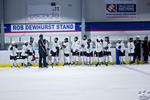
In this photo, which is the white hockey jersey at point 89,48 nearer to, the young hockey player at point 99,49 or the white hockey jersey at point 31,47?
the young hockey player at point 99,49

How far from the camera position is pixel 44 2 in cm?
1595

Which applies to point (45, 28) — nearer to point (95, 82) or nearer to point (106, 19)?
Result: point (106, 19)

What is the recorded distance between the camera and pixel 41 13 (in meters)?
15.9

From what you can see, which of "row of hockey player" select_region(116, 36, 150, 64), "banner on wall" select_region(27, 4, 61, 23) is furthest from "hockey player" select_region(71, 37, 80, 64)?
"banner on wall" select_region(27, 4, 61, 23)

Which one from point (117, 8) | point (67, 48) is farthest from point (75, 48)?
point (117, 8)

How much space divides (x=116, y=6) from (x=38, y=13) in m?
5.67

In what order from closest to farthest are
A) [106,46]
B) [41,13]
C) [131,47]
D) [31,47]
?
[106,46]
[31,47]
[131,47]
[41,13]

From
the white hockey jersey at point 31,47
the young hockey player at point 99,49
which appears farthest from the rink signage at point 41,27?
the young hockey player at point 99,49

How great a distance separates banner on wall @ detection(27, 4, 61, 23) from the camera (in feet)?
52.0

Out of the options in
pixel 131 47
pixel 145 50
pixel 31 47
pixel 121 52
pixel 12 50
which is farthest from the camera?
pixel 145 50

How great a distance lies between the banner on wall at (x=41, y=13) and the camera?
15.9m

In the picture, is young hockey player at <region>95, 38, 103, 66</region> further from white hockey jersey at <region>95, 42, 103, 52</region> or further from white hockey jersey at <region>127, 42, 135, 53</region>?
white hockey jersey at <region>127, 42, 135, 53</region>

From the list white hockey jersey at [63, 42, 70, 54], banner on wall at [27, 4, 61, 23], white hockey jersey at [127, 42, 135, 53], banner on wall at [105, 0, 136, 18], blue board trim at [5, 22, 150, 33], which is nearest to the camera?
white hockey jersey at [63, 42, 70, 54]

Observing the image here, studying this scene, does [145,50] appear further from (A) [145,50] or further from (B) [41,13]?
(B) [41,13]
